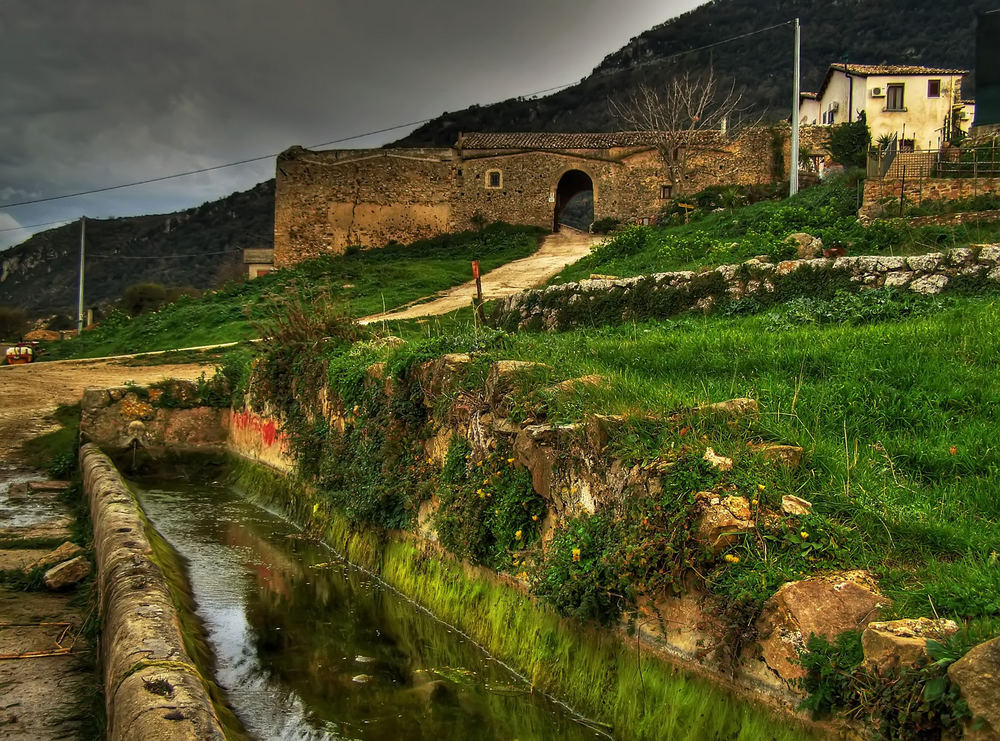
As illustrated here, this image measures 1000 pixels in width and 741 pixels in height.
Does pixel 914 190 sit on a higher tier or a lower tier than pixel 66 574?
higher

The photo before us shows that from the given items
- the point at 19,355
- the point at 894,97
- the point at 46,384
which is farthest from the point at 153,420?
the point at 894,97

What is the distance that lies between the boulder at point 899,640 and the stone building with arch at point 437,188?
3245 centimetres

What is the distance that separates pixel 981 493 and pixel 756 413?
1.26m

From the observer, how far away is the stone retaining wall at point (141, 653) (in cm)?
370

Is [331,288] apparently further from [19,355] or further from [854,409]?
[854,409]

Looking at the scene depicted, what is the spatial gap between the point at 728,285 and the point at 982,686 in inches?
311

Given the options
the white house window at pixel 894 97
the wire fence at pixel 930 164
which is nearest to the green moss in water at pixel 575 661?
the wire fence at pixel 930 164

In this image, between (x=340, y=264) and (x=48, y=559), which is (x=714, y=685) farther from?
(x=340, y=264)

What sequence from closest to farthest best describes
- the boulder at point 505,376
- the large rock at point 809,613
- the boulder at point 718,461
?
the large rock at point 809,613, the boulder at point 718,461, the boulder at point 505,376

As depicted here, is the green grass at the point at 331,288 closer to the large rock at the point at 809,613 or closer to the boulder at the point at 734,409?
the boulder at the point at 734,409

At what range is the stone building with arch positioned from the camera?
115 ft

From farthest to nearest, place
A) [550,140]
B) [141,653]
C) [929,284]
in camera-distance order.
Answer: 1. [550,140]
2. [929,284]
3. [141,653]

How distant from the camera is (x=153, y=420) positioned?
1381 cm

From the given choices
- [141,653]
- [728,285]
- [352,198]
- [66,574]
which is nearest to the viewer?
[141,653]
